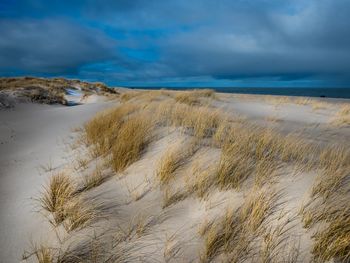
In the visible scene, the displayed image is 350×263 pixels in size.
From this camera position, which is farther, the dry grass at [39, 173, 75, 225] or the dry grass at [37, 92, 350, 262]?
the dry grass at [39, 173, 75, 225]

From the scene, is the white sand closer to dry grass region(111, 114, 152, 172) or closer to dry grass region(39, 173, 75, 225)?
dry grass region(39, 173, 75, 225)

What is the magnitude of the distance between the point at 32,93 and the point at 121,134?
10574 millimetres

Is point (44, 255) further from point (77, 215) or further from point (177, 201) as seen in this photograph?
point (177, 201)

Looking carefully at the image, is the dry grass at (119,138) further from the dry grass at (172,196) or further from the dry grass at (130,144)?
the dry grass at (172,196)

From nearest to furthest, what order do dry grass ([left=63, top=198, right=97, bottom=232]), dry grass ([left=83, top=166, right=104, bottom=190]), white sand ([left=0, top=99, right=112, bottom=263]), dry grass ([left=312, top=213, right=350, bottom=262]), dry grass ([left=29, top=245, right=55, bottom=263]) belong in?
1. dry grass ([left=312, top=213, right=350, bottom=262])
2. dry grass ([left=29, top=245, right=55, bottom=263])
3. dry grass ([left=63, top=198, right=97, bottom=232])
4. white sand ([left=0, top=99, right=112, bottom=263])
5. dry grass ([left=83, top=166, right=104, bottom=190])

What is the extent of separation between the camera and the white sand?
8.66 feet

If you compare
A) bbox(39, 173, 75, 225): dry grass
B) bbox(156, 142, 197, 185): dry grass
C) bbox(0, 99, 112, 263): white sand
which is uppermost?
bbox(156, 142, 197, 185): dry grass

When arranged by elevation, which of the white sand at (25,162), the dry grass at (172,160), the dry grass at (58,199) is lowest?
the white sand at (25,162)

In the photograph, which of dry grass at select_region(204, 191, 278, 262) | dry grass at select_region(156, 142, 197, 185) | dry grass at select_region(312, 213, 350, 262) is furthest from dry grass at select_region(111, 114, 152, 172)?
dry grass at select_region(312, 213, 350, 262)

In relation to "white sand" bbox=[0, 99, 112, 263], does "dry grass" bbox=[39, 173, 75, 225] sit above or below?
above

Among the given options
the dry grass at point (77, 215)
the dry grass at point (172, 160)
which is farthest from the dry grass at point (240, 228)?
the dry grass at point (77, 215)

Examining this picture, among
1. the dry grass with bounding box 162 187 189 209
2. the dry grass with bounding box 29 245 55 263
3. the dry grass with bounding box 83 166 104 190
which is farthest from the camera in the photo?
the dry grass with bounding box 83 166 104 190

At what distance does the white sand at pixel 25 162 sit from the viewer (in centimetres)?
264

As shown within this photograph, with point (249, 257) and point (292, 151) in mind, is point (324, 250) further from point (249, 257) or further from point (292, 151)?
point (292, 151)
